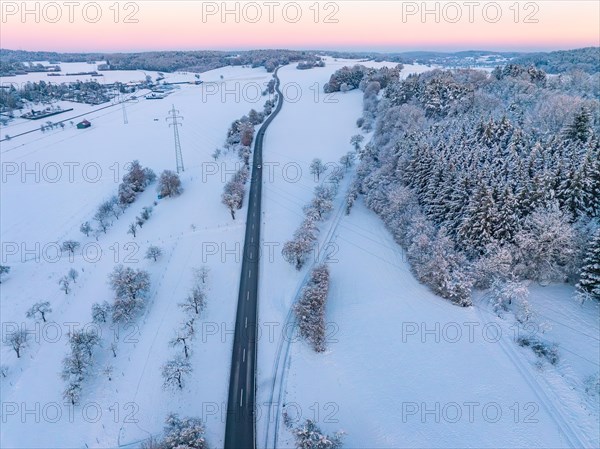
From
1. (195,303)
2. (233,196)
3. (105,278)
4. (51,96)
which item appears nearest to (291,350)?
(195,303)

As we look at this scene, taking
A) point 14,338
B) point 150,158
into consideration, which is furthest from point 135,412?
point 150,158

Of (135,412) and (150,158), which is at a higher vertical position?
(150,158)

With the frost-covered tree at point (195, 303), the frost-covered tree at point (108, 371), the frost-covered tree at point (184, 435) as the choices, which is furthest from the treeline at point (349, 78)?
the frost-covered tree at point (184, 435)

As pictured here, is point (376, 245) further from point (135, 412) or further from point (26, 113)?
point (26, 113)

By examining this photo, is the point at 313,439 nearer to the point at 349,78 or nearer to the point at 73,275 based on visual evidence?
the point at 73,275

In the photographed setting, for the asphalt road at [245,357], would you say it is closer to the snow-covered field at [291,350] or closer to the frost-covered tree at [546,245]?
the snow-covered field at [291,350]

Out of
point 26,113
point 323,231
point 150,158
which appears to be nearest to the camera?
point 323,231

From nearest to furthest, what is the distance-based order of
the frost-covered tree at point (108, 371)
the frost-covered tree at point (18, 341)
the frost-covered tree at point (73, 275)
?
the frost-covered tree at point (108, 371) → the frost-covered tree at point (18, 341) → the frost-covered tree at point (73, 275)
